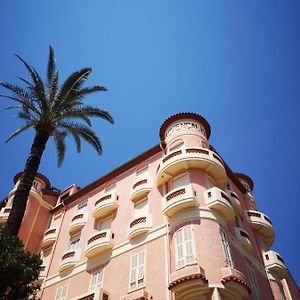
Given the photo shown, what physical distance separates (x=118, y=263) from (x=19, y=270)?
9.59 m

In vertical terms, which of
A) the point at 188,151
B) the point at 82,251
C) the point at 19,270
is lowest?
the point at 19,270

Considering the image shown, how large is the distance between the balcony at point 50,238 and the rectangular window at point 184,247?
13540mm

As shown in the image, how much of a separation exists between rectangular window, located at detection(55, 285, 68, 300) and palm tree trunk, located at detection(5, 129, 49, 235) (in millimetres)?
8675

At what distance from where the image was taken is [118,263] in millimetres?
22109

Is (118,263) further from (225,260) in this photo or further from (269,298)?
(269,298)

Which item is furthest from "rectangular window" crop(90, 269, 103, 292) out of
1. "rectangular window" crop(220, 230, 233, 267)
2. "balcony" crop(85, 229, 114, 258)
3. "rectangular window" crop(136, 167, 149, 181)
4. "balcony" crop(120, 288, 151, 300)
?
"rectangular window" crop(220, 230, 233, 267)

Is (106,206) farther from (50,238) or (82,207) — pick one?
(50,238)

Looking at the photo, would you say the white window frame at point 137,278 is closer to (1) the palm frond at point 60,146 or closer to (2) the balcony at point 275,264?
(1) the palm frond at point 60,146

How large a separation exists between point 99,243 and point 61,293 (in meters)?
4.41

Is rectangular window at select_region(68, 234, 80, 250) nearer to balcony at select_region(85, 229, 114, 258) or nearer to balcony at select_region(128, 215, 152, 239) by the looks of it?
balcony at select_region(85, 229, 114, 258)

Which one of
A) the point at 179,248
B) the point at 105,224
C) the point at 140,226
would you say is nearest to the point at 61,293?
the point at 105,224

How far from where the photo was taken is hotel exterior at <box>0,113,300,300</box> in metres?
18.3

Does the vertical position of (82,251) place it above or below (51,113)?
below

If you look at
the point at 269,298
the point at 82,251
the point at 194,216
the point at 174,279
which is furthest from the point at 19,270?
the point at 269,298
